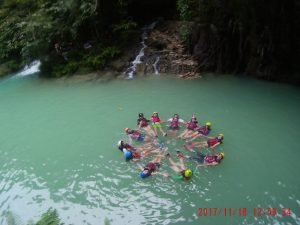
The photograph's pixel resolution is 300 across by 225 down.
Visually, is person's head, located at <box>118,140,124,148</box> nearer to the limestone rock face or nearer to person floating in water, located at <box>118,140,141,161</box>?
person floating in water, located at <box>118,140,141,161</box>

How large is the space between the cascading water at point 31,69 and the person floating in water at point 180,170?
52.4 feet

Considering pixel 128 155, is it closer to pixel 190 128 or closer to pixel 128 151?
pixel 128 151

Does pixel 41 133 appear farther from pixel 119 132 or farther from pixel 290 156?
pixel 290 156

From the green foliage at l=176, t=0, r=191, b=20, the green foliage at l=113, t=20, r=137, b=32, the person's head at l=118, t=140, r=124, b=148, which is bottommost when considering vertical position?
the person's head at l=118, t=140, r=124, b=148

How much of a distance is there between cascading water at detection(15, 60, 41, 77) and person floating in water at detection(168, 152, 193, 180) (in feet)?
52.4

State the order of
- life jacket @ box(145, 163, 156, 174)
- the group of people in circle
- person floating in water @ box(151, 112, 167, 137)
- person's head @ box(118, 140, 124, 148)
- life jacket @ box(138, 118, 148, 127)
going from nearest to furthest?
life jacket @ box(145, 163, 156, 174)
the group of people in circle
person's head @ box(118, 140, 124, 148)
person floating in water @ box(151, 112, 167, 137)
life jacket @ box(138, 118, 148, 127)

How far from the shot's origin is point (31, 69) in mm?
25844

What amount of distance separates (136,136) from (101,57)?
33.5ft

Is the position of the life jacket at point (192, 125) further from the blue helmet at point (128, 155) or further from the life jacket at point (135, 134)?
the blue helmet at point (128, 155)

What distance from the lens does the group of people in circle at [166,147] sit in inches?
476

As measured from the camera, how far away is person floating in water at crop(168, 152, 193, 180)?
11.4 meters

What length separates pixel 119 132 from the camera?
49.2 feet

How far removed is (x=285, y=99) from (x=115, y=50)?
1106cm
